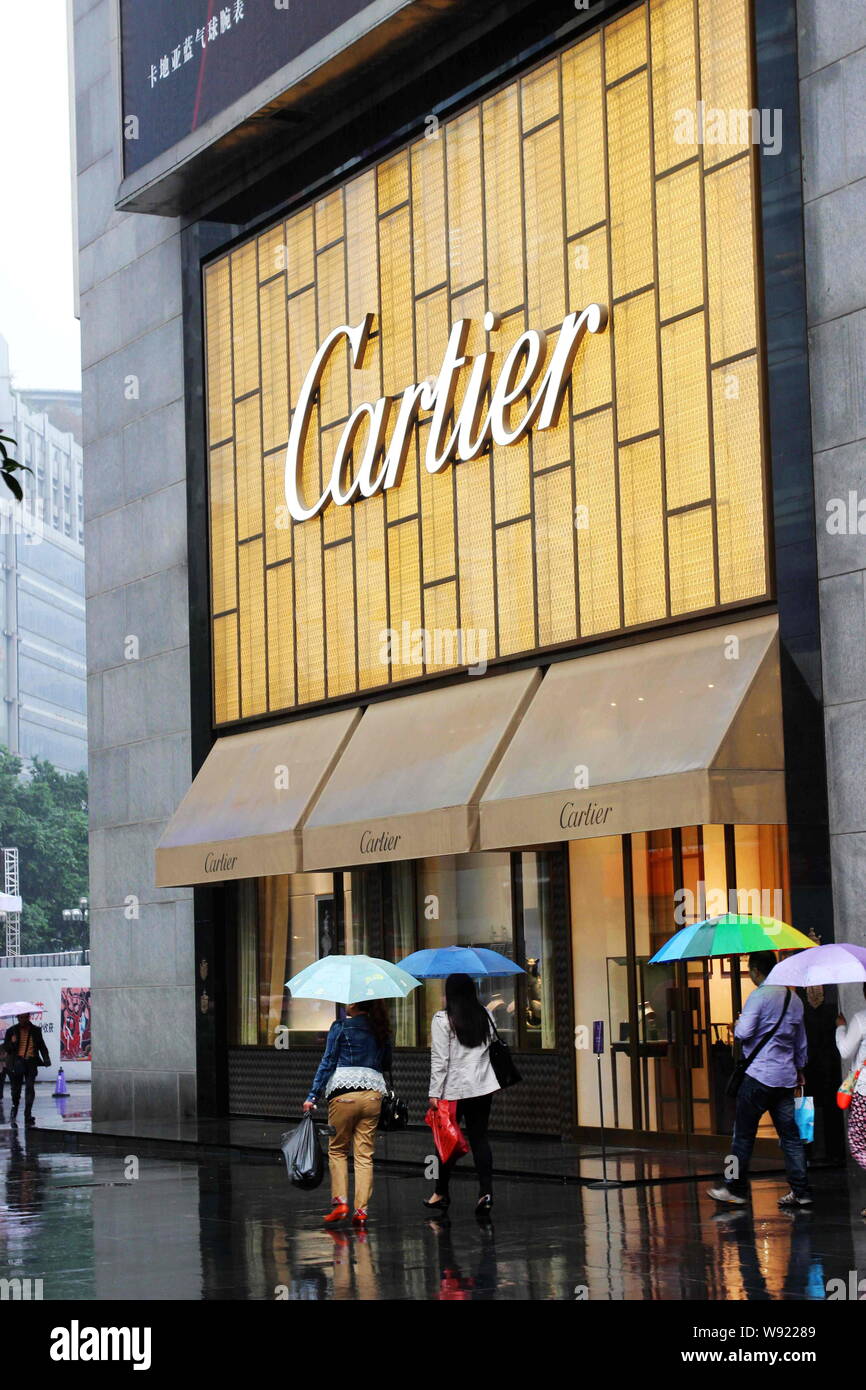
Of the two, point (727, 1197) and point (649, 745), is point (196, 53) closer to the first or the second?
point (649, 745)

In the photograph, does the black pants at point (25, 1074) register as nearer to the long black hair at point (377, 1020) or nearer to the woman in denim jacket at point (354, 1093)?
the woman in denim jacket at point (354, 1093)

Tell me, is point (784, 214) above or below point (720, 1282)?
above

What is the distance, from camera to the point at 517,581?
848 inches

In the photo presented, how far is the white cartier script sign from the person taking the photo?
68.4 feet

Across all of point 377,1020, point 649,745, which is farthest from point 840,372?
point 377,1020

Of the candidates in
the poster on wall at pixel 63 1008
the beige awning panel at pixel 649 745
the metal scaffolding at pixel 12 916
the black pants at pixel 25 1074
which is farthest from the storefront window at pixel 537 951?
the metal scaffolding at pixel 12 916

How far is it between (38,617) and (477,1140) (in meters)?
150

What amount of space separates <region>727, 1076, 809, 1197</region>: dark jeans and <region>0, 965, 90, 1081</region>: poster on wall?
2929cm

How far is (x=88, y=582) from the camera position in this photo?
1205 inches

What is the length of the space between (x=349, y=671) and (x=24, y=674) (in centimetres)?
13645

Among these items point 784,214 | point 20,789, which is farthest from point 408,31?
point 20,789

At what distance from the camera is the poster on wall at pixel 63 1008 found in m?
42.1

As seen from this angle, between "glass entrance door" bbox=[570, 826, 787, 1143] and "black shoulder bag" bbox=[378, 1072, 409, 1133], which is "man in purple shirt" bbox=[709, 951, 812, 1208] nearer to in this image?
"black shoulder bag" bbox=[378, 1072, 409, 1133]
